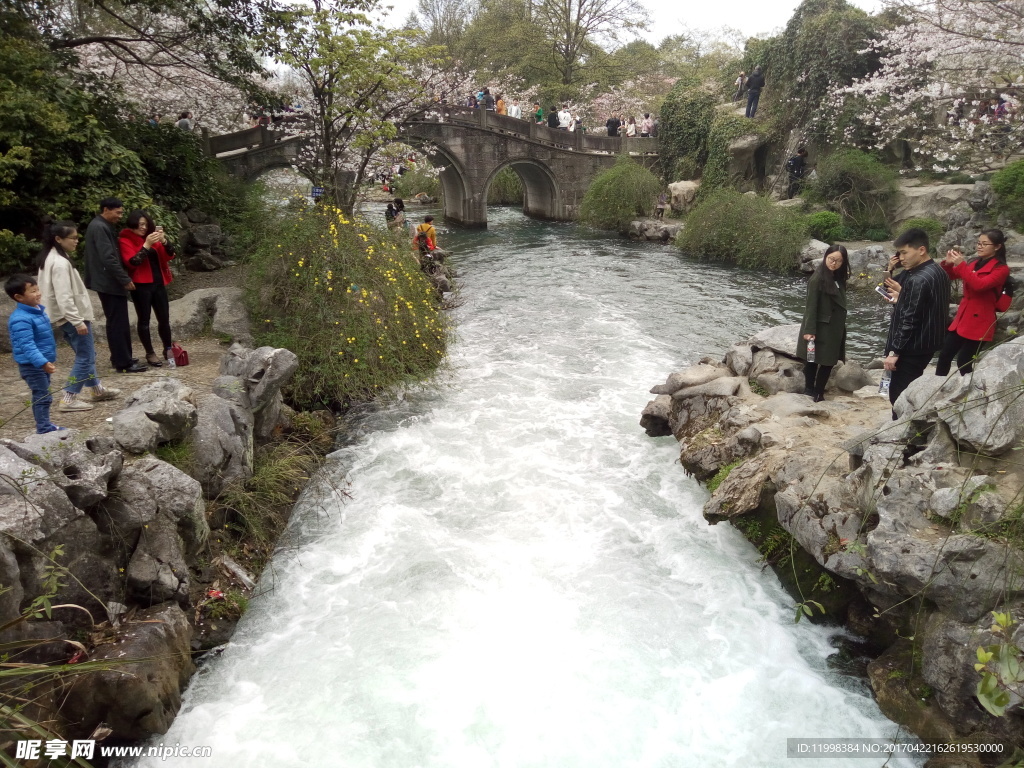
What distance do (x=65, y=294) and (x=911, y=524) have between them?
6.53 metres

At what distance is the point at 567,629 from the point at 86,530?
3312 mm

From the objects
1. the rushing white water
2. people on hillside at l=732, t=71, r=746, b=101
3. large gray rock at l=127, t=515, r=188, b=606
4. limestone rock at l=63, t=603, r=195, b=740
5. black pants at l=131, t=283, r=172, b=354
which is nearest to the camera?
limestone rock at l=63, t=603, r=195, b=740

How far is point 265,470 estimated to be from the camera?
19.9ft

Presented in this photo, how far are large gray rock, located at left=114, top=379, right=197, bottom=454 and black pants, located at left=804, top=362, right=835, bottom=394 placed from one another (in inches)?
232

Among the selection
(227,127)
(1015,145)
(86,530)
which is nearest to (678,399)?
(86,530)

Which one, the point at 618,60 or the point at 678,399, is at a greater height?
the point at 618,60

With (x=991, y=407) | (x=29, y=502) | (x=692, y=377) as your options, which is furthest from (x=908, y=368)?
(x=29, y=502)

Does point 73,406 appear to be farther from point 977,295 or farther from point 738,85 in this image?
point 738,85

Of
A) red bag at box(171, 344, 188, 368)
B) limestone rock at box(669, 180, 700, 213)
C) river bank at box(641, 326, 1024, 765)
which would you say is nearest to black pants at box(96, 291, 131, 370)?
red bag at box(171, 344, 188, 368)

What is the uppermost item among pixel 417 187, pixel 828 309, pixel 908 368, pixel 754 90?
pixel 754 90

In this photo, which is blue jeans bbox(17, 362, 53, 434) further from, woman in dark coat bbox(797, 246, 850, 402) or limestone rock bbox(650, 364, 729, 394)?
woman in dark coat bbox(797, 246, 850, 402)

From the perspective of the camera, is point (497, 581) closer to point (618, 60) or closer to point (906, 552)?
point (906, 552)

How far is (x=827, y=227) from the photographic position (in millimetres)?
16719

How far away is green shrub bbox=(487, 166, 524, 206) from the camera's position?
31016 millimetres
